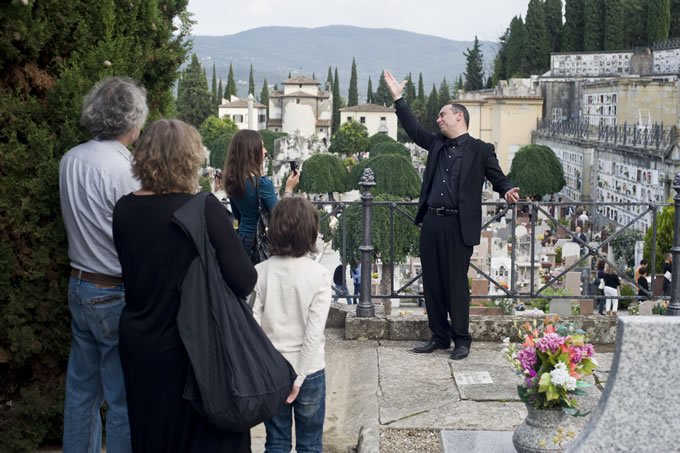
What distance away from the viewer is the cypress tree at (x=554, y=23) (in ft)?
251

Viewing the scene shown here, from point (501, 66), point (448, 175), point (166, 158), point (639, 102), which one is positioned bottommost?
point (448, 175)

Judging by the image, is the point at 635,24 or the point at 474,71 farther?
the point at 474,71

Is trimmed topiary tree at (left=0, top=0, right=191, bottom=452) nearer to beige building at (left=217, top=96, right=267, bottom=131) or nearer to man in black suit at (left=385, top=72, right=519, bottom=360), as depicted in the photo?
man in black suit at (left=385, top=72, right=519, bottom=360)

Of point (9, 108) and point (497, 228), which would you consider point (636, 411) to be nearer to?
point (9, 108)

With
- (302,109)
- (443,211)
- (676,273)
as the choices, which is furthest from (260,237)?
(302,109)

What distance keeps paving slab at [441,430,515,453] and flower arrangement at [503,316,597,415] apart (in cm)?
30

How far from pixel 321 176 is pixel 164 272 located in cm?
4377

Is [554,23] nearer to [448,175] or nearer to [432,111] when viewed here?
[432,111]

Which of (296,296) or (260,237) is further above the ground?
(260,237)

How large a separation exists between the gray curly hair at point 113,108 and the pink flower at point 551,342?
6.50 feet

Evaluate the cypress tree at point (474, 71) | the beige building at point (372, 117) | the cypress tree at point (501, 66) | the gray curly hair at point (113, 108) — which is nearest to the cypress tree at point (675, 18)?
the cypress tree at point (501, 66)

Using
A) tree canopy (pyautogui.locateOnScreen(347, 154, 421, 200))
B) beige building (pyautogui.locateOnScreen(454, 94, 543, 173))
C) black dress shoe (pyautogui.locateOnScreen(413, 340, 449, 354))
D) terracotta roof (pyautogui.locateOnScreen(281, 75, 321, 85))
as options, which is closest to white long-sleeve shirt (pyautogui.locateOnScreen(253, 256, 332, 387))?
black dress shoe (pyautogui.locateOnScreen(413, 340, 449, 354))

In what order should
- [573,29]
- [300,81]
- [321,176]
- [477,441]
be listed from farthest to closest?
[300,81], [573,29], [321,176], [477,441]

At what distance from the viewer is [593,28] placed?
71625mm
